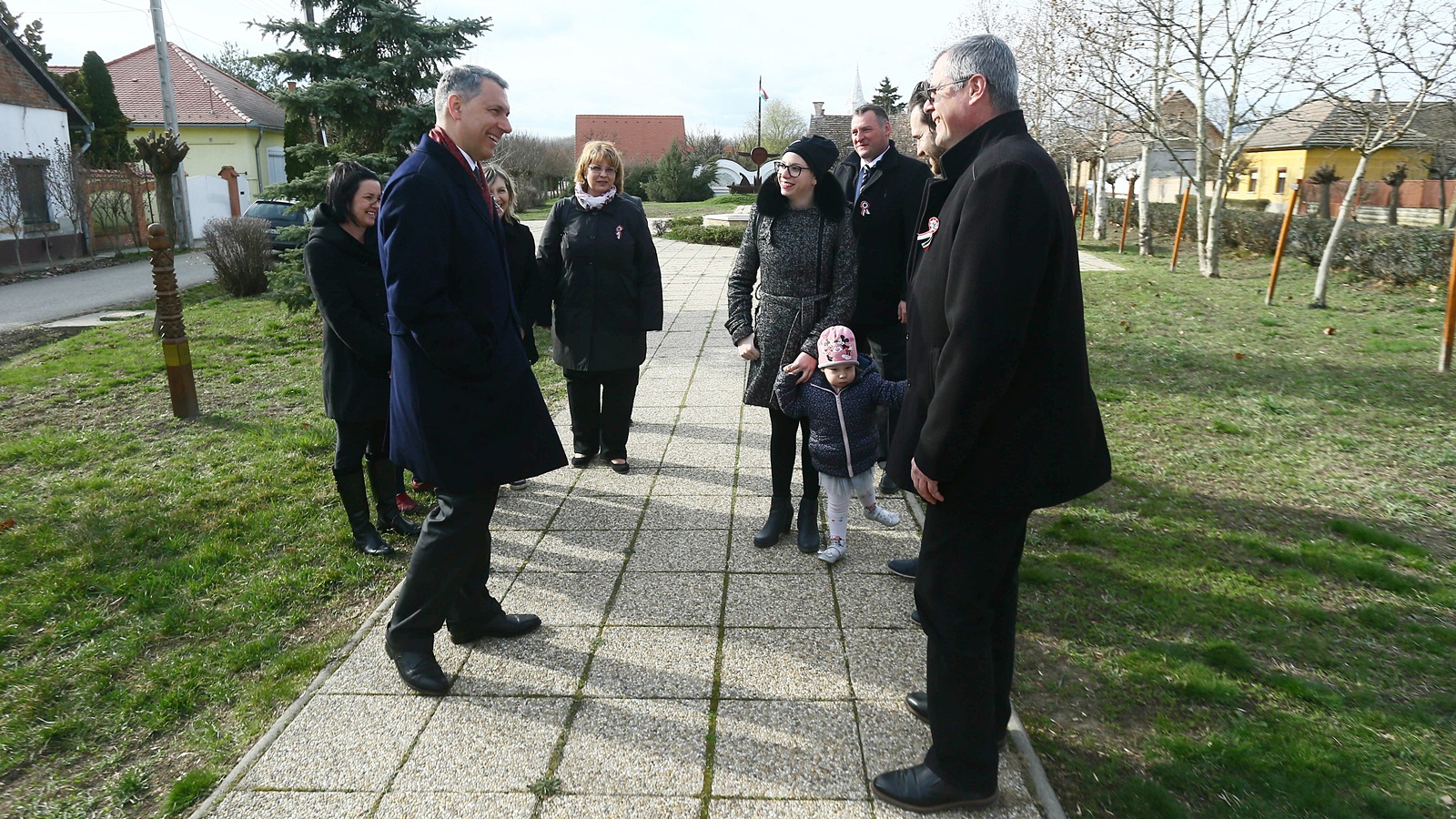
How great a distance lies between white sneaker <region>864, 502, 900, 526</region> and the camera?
183 inches

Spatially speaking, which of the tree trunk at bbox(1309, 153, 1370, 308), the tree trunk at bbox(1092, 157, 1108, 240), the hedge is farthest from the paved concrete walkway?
the tree trunk at bbox(1092, 157, 1108, 240)

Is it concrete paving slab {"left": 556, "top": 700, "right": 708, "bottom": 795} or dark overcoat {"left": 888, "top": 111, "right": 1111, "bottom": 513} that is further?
concrete paving slab {"left": 556, "top": 700, "right": 708, "bottom": 795}

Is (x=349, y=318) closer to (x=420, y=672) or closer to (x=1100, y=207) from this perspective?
(x=420, y=672)

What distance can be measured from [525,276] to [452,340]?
252 cm

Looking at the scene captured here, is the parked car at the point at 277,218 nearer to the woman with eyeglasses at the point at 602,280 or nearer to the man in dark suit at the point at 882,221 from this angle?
the woman with eyeglasses at the point at 602,280

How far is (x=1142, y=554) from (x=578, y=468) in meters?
3.31

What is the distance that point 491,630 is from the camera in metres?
3.53

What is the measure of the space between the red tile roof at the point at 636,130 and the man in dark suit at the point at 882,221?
218ft

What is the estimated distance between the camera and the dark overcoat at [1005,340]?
212cm

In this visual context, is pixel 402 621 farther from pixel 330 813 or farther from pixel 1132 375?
pixel 1132 375

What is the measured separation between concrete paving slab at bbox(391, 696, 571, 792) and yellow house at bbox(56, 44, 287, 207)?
36.4m

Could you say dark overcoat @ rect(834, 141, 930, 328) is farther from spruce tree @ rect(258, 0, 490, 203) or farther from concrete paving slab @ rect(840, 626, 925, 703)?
spruce tree @ rect(258, 0, 490, 203)

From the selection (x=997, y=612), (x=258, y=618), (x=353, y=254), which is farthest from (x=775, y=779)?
(x=353, y=254)

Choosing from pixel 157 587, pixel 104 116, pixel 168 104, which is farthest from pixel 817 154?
pixel 104 116
